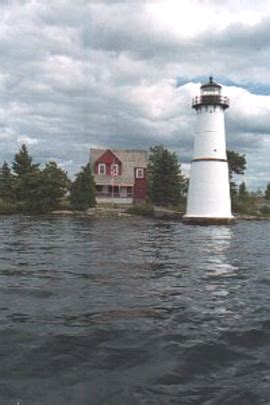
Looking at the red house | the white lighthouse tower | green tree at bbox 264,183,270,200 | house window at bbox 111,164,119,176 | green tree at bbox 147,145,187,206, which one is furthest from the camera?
green tree at bbox 264,183,270,200

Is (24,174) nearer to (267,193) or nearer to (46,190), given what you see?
(46,190)

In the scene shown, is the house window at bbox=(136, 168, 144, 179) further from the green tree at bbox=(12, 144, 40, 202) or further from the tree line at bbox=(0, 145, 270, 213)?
the green tree at bbox=(12, 144, 40, 202)

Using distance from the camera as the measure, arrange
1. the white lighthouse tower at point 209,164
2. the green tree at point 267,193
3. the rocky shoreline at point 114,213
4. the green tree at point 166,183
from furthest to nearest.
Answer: the green tree at point 267,193
the green tree at point 166,183
the rocky shoreline at point 114,213
the white lighthouse tower at point 209,164

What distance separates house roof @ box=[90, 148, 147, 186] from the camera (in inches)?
3105

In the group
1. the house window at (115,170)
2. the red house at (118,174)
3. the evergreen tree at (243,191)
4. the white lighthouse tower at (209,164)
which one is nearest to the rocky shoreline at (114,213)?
the white lighthouse tower at (209,164)

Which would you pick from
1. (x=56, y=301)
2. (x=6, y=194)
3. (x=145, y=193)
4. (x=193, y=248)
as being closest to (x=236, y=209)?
(x=145, y=193)

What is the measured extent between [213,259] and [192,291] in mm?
7946

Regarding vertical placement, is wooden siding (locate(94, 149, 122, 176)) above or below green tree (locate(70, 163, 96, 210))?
above

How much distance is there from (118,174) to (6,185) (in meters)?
15.8

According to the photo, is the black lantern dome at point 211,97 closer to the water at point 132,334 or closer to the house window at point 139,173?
the house window at point 139,173

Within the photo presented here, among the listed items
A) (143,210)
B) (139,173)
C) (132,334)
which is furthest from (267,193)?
(132,334)

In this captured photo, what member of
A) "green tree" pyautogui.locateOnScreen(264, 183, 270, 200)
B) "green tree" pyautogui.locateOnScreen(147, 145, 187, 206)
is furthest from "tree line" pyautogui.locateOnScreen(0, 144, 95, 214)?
"green tree" pyautogui.locateOnScreen(264, 183, 270, 200)

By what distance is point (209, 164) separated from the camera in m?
55.4

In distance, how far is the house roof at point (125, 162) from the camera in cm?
7888
